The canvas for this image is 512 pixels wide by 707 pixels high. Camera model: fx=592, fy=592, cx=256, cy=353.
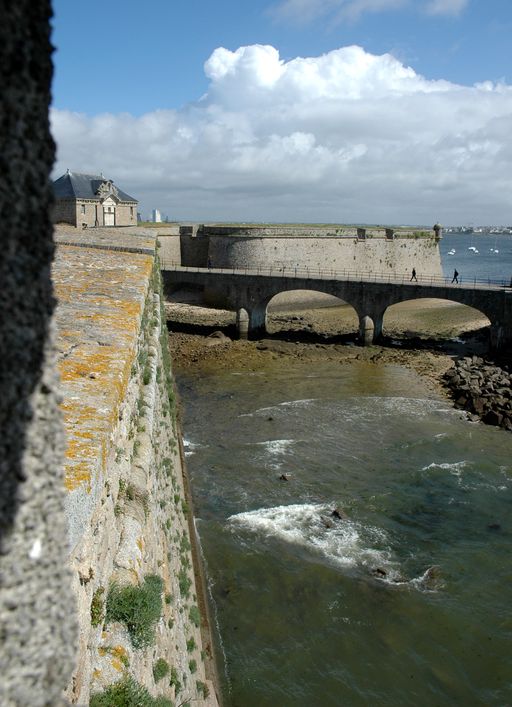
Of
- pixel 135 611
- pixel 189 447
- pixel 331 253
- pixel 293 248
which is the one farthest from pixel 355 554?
pixel 331 253

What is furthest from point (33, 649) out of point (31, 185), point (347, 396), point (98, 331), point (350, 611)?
point (347, 396)

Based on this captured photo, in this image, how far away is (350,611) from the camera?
1080 cm

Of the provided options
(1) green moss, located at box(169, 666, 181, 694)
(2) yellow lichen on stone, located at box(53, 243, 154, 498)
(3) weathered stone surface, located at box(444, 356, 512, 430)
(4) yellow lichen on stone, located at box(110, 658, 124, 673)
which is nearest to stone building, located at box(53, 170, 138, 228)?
(3) weathered stone surface, located at box(444, 356, 512, 430)

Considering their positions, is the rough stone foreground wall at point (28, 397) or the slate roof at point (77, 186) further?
the slate roof at point (77, 186)

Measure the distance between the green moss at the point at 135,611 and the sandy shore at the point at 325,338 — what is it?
22347 millimetres

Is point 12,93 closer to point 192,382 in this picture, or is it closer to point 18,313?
point 18,313

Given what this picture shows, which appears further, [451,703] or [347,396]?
[347,396]

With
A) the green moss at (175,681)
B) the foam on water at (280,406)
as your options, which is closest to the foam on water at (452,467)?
the foam on water at (280,406)

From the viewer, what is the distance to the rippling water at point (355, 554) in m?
9.52

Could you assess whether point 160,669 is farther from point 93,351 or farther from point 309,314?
point 309,314

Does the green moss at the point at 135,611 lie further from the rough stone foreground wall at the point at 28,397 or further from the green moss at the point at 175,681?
the rough stone foreground wall at the point at 28,397

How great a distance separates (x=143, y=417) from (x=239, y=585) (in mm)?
6202

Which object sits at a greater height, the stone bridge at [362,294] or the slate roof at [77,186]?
the slate roof at [77,186]

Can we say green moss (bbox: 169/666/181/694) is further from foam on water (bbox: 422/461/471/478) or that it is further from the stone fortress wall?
the stone fortress wall
